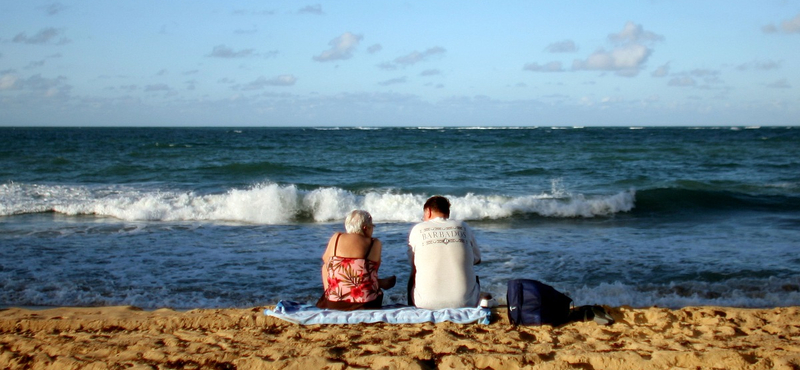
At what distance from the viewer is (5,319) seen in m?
5.02

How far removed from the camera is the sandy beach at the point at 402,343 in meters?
3.89

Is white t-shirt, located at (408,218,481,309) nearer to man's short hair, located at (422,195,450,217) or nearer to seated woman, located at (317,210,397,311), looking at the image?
man's short hair, located at (422,195,450,217)

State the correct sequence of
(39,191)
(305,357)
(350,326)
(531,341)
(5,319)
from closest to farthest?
(305,357) → (531,341) → (350,326) → (5,319) → (39,191)

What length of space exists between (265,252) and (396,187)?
8.44 metres

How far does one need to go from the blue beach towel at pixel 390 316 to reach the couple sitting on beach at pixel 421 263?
111 mm

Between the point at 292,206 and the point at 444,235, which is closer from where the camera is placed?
the point at 444,235

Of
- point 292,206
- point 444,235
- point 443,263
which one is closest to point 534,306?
point 443,263

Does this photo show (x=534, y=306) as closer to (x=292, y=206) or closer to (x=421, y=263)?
(x=421, y=263)

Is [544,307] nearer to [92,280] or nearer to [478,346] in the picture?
[478,346]

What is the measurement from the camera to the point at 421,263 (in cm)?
482

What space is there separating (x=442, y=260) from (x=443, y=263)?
0.03 m

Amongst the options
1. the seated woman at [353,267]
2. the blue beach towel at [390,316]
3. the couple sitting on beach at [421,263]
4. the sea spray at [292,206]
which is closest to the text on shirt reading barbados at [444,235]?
the couple sitting on beach at [421,263]

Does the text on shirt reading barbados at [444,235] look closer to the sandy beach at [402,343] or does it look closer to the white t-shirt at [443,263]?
the white t-shirt at [443,263]

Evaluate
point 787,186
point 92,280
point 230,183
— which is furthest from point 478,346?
point 787,186
